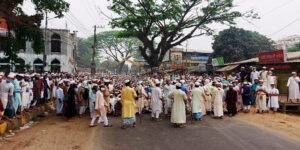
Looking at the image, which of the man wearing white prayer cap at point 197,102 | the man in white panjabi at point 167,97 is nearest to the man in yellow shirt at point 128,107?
the man wearing white prayer cap at point 197,102

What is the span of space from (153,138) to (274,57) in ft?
44.3

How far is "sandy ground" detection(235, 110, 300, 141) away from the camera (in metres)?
13.1

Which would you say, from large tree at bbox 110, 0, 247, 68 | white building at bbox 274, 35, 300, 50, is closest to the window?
large tree at bbox 110, 0, 247, 68

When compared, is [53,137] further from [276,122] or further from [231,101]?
[276,122]

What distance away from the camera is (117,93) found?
62.0 feet

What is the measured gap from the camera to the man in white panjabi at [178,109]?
46.5 ft

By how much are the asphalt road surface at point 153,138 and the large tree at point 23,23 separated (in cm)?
580

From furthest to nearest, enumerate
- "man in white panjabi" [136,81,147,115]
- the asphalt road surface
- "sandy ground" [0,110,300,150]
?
"man in white panjabi" [136,81,147,115] → "sandy ground" [0,110,300,150] → the asphalt road surface

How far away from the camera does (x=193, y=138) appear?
11625mm

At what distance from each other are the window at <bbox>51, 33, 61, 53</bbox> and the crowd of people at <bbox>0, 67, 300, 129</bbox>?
28480 mm

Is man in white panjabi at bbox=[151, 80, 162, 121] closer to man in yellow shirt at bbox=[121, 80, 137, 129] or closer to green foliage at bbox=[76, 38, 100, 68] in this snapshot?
man in yellow shirt at bbox=[121, 80, 137, 129]

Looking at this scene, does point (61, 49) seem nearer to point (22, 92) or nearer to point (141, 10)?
point (141, 10)

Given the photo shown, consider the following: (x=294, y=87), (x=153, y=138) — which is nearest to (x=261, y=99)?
(x=294, y=87)

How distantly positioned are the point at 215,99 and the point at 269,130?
3.83m
